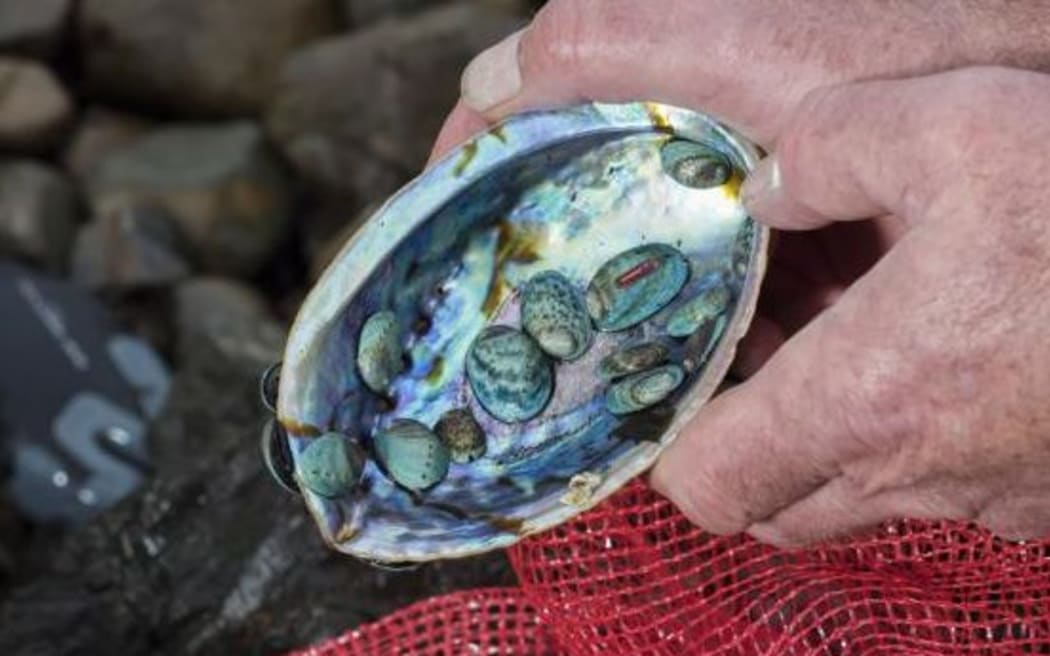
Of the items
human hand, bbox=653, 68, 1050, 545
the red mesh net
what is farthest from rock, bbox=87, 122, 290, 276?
human hand, bbox=653, 68, 1050, 545

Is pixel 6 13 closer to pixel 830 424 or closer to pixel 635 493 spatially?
pixel 635 493

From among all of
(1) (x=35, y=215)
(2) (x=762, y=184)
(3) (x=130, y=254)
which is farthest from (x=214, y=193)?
(2) (x=762, y=184)

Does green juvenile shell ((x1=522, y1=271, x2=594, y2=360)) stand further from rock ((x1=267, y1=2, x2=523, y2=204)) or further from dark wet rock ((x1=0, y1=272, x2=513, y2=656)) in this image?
rock ((x1=267, y1=2, x2=523, y2=204))

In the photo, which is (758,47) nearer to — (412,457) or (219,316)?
(412,457)

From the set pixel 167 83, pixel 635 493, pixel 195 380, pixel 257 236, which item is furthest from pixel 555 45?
pixel 167 83

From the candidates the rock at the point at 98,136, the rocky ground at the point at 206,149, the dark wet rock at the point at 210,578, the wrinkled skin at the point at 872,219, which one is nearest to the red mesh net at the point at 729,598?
the wrinkled skin at the point at 872,219

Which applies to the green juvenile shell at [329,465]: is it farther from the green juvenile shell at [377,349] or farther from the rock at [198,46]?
the rock at [198,46]
